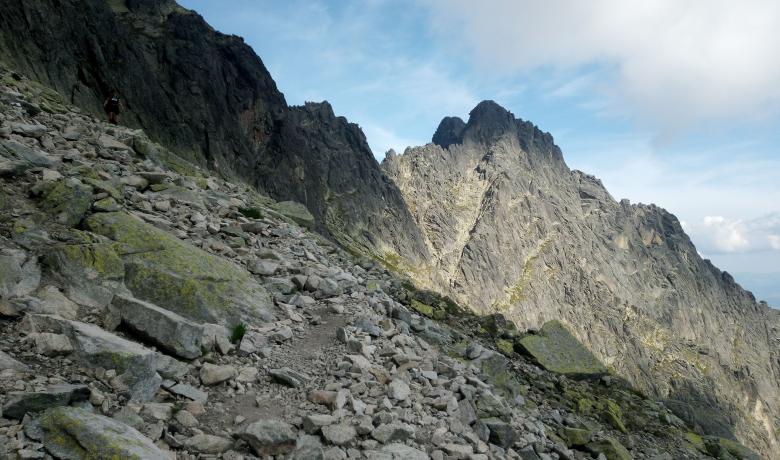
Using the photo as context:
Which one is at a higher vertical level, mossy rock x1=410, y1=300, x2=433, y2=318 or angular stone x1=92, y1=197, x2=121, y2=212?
angular stone x1=92, y1=197, x2=121, y2=212

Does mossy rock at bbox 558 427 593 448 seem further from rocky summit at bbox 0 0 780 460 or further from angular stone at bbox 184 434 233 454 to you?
angular stone at bbox 184 434 233 454

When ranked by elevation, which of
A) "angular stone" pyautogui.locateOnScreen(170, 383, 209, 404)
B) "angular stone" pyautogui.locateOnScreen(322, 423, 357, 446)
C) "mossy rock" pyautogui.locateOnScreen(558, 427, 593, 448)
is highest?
"angular stone" pyautogui.locateOnScreen(170, 383, 209, 404)

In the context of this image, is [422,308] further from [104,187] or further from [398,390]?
[104,187]

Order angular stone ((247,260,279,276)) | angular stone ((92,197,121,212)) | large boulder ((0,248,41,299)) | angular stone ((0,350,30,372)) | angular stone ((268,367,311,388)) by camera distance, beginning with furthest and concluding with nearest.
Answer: angular stone ((247,260,279,276)) < angular stone ((92,197,121,212)) < angular stone ((268,367,311,388)) < large boulder ((0,248,41,299)) < angular stone ((0,350,30,372))

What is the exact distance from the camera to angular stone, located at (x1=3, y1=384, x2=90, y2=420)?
17.4ft

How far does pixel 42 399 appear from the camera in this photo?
5.54m

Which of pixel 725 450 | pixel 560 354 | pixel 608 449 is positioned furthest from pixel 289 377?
pixel 725 450

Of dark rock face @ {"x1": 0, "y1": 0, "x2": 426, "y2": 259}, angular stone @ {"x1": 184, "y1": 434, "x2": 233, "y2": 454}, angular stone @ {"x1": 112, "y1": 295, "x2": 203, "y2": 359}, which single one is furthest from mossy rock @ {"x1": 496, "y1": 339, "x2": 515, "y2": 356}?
dark rock face @ {"x1": 0, "y1": 0, "x2": 426, "y2": 259}

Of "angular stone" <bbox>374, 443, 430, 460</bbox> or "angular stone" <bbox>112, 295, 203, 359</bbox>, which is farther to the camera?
"angular stone" <bbox>112, 295, 203, 359</bbox>

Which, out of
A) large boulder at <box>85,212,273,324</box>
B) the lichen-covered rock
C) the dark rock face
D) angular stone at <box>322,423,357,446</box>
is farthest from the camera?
the dark rock face

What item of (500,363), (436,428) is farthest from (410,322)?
(436,428)

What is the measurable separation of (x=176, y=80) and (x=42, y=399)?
109 metres

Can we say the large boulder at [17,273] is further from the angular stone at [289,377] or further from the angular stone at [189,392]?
the angular stone at [289,377]

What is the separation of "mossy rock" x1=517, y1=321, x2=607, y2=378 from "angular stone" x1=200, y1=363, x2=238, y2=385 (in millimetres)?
13529
